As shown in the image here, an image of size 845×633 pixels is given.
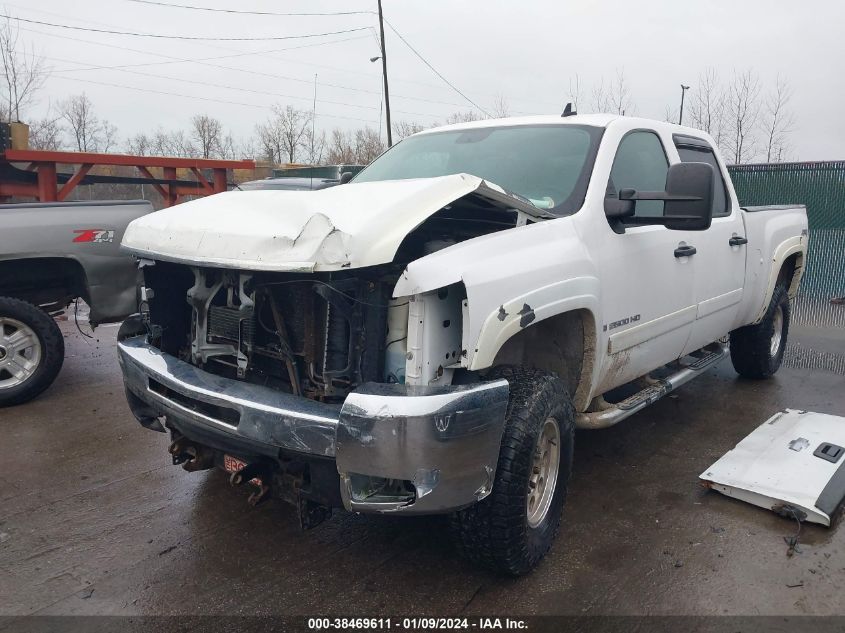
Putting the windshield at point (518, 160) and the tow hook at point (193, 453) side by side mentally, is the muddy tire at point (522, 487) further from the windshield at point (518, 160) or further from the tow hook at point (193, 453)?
the tow hook at point (193, 453)

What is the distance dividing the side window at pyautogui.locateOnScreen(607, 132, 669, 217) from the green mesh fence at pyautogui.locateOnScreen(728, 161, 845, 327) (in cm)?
702

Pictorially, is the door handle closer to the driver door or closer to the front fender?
the driver door

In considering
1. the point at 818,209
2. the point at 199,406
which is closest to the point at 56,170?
the point at 199,406

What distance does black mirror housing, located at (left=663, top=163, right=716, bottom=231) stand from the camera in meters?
3.18

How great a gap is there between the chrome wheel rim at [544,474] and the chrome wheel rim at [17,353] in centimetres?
408

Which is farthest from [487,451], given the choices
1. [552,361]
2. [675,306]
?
[675,306]

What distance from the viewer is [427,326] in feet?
8.20

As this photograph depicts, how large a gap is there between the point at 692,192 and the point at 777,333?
3.82 metres

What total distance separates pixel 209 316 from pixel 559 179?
1.91 m

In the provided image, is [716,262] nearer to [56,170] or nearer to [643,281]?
[643,281]

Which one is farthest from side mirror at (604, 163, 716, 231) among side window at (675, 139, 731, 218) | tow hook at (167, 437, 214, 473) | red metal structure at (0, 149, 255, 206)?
red metal structure at (0, 149, 255, 206)

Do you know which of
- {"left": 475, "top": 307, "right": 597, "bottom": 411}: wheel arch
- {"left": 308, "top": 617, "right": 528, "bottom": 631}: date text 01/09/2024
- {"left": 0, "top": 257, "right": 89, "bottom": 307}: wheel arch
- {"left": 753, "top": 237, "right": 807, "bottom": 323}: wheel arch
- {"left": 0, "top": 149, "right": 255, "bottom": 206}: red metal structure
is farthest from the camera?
{"left": 0, "top": 149, "right": 255, "bottom": 206}: red metal structure

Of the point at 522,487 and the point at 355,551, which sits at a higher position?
the point at 522,487

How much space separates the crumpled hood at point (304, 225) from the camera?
2420 mm
